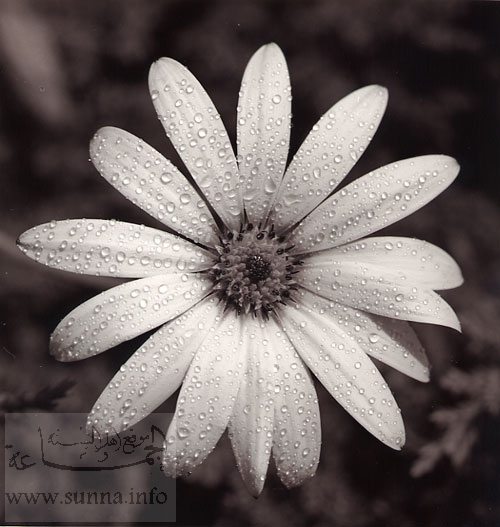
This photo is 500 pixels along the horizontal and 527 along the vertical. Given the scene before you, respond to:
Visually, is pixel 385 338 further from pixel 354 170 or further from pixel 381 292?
pixel 354 170

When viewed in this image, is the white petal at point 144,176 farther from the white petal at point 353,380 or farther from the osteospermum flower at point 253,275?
the white petal at point 353,380

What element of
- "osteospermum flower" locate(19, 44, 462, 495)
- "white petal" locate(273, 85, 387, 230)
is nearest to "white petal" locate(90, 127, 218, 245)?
"osteospermum flower" locate(19, 44, 462, 495)

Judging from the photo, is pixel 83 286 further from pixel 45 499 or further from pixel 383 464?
pixel 383 464

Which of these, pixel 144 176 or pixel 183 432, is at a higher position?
pixel 144 176

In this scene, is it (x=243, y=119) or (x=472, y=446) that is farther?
(x=472, y=446)

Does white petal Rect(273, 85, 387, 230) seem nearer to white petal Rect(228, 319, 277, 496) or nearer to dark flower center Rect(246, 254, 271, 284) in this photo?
dark flower center Rect(246, 254, 271, 284)

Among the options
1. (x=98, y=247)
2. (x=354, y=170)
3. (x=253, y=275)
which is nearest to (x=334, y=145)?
(x=354, y=170)

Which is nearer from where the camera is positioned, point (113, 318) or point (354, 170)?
point (113, 318)

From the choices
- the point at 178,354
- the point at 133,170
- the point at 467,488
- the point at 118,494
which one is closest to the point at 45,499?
the point at 118,494

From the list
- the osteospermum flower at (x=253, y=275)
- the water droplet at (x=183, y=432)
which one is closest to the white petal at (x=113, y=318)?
the osteospermum flower at (x=253, y=275)
